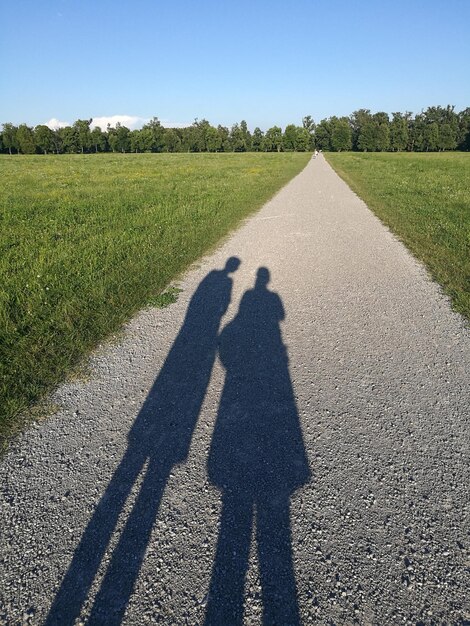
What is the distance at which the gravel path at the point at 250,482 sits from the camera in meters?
2.08

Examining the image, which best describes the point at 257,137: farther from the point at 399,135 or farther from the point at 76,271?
the point at 76,271

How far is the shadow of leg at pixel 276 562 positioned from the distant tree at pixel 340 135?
143m

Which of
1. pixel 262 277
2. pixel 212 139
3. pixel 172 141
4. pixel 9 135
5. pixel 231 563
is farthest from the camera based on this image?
pixel 172 141

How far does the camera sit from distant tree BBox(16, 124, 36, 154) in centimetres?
10469

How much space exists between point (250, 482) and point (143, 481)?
0.80m

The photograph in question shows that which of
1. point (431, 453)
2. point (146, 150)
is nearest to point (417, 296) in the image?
point (431, 453)

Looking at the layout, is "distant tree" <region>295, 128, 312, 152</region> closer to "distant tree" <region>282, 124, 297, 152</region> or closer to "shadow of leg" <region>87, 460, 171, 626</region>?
"distant tree" <region>282, 124, 297, 152</region>

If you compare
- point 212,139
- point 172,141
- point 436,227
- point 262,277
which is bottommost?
point 262,277

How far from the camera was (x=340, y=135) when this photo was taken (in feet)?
417

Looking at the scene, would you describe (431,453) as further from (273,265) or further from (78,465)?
(273,265)

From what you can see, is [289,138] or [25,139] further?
[289,138]

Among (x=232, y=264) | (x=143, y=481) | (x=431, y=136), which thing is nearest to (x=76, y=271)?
(x=232, y=264)

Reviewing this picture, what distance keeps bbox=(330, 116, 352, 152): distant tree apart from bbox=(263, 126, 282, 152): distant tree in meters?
18.4

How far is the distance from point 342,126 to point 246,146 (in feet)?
111
